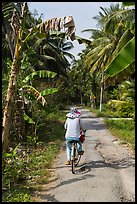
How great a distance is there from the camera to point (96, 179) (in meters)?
7.37

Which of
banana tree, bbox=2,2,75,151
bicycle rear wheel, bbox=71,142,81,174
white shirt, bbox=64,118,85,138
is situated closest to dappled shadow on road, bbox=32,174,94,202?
bicycle rear wheel, bbox=71,142,81,174

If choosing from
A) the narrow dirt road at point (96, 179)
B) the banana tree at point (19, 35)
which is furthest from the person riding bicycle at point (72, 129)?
the banana tree at point (19, 35)

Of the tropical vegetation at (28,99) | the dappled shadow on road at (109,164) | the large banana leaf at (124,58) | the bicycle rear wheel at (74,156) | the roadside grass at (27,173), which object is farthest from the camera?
the dappled shadow on road at (109,164)

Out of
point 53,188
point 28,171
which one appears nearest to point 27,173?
point 28,171

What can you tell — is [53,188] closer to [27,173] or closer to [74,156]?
[27,173]

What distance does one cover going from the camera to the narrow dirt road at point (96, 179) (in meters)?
6.27

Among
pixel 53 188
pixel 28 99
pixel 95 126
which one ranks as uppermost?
pixel 28 99

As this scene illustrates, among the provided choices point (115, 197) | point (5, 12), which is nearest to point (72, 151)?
point (115, 197)

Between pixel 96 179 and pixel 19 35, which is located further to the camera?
pixel 19 35

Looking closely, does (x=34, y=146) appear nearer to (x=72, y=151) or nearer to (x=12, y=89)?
(x=72, y=151)

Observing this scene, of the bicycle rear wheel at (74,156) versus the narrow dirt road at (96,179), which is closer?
the narrow dirt road at (96,179)

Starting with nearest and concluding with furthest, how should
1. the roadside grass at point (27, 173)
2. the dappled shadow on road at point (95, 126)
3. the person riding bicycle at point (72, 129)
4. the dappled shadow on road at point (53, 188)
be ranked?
the dappled shadow on road at point (53, 188)
the roadside grass at point (27, 173)
the person riding bicycle at point (72, 129)
the dappled shadow on road at point (95, 126)

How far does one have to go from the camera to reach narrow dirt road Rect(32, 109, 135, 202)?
6273 millimetres

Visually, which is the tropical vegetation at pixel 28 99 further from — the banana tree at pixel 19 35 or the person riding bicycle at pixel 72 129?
the person riding bicycle at pixel 72 129
